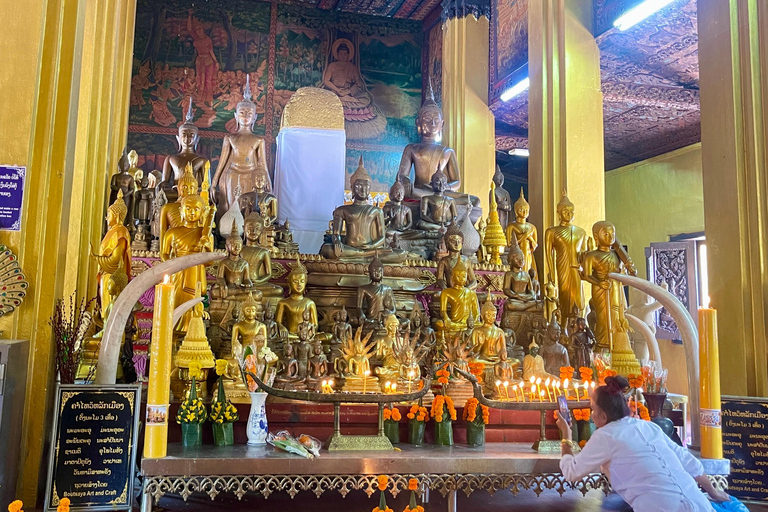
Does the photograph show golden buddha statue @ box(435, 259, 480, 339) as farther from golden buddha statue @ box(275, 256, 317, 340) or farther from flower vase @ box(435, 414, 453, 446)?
flower vase @ box(435, 414, 453, 446)

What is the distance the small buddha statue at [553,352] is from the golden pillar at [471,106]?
21.9 ft

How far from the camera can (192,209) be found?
16.6 ft

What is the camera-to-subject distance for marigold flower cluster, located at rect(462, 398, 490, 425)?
362 cm

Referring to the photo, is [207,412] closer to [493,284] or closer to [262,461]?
[262,461]

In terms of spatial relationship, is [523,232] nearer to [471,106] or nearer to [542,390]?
[542,390]

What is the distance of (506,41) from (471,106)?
124cm

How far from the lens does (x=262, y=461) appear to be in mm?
3051

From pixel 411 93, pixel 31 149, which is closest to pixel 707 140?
pixel 31 149

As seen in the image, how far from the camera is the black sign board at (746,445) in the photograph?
11.8 ft

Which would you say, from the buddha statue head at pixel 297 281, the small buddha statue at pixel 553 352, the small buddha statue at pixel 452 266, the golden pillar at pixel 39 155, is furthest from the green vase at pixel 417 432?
the small buddha statue at pixel 452 266

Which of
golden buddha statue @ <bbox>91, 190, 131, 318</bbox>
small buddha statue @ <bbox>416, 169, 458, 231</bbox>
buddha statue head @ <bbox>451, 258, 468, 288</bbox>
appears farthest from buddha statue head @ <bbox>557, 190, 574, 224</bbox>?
golden buddha statue @ <bbox>91, 190, 131, 318</bbox>

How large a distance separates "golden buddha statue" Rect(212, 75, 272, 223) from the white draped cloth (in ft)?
1.35

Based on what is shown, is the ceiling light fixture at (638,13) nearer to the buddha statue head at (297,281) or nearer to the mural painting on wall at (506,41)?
the mural painting on wall at (506,41)

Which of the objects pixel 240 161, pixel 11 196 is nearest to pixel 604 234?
pixel 11 196
